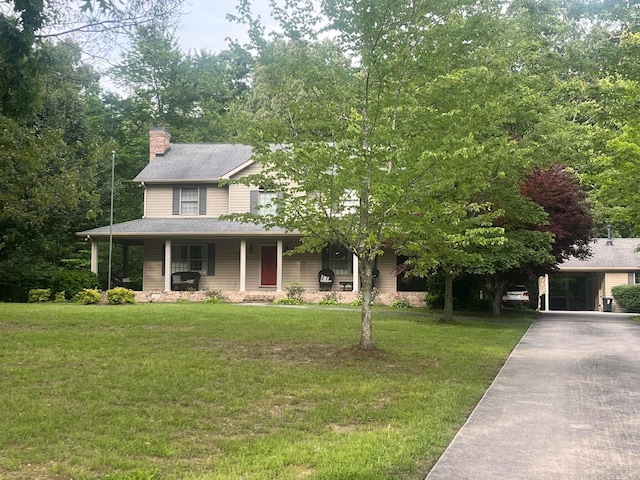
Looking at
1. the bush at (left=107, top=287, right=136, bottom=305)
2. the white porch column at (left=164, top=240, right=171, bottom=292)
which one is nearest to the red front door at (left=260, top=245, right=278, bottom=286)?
the white porch column at (left=164, top=240, right=171, bottom=292)

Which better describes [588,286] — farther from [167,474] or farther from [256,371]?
[167,474]

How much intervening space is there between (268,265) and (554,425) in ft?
63.4

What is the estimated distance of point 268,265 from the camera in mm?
24484

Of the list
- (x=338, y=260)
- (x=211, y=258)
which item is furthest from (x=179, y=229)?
(x=338, y=260)

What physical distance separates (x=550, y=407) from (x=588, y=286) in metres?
31.2

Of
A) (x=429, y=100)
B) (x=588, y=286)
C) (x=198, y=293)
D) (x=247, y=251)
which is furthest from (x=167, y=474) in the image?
(x=588, y=286)

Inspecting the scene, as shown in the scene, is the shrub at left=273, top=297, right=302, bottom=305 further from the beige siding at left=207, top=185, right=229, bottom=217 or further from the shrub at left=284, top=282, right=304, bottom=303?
the beige siding at left=207, top=185, right=229, bottom=217

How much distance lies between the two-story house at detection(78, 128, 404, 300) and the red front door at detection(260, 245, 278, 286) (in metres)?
0.02

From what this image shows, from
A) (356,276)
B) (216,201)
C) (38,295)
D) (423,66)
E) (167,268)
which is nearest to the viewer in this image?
(423,66)

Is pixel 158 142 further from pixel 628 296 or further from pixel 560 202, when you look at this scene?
pixel 628 296

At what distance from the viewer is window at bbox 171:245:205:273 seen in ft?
80.2

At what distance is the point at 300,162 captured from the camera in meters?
9.27

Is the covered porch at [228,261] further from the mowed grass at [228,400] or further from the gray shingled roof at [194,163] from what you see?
the mowed grass at [228,400]

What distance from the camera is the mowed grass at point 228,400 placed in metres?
4.42
